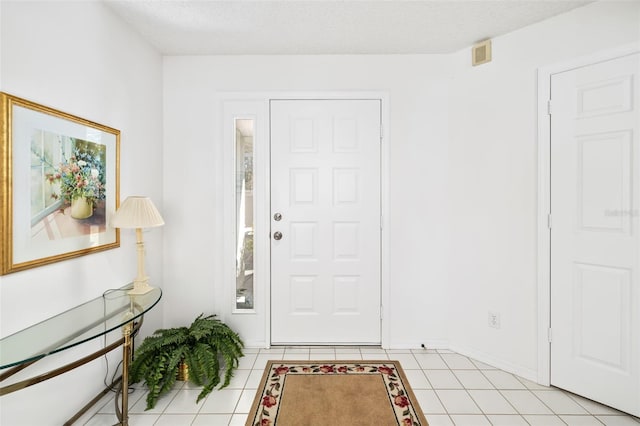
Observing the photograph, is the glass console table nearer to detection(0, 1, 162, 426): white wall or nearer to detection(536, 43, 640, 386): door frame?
detection(0, 1, 162, 426): white wall

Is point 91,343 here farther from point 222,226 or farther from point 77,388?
point 222,226

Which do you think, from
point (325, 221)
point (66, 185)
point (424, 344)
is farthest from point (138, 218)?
point (424, 344)

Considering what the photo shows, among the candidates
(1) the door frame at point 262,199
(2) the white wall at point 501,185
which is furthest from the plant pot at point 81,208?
(2) the white wall at point 501,185

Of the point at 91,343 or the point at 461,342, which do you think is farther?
the point at 461,342

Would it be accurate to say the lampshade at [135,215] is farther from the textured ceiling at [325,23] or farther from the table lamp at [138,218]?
the textured ceiling at [325,23]

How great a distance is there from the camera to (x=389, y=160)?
2.72 metres

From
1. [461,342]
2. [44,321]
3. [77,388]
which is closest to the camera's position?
[44,321]

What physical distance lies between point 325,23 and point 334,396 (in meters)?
2.48

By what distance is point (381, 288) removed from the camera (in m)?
2.77

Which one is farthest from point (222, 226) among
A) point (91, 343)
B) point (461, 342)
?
point (461, 342)

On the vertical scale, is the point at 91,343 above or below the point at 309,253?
below

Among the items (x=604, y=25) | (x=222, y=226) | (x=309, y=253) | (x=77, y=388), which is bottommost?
(x=77, y=388)

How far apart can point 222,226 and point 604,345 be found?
2.76 m

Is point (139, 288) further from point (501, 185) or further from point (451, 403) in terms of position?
point (501, 185)
